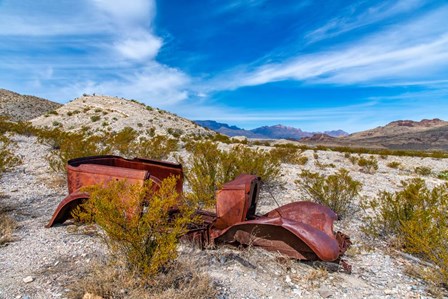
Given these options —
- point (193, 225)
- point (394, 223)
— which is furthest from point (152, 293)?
point (394, 223)

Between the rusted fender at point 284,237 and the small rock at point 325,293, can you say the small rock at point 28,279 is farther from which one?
the small rock at point 325,293

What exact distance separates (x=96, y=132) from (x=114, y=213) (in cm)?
2135

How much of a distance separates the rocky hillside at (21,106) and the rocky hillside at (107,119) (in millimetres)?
19411

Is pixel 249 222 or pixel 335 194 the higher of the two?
pixel 249 222

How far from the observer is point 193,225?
4305 millimetres

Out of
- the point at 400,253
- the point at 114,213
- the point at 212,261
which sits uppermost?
the point at 114,213

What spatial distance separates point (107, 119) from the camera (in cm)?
2661

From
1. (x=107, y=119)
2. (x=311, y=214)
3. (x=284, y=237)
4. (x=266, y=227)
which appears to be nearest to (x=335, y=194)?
(x=311, y=214)

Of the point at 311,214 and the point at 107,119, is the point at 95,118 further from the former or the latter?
the point at 311,214

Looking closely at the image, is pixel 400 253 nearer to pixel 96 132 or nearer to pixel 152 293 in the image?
pixel 152 293

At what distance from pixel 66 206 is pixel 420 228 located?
5.41 m

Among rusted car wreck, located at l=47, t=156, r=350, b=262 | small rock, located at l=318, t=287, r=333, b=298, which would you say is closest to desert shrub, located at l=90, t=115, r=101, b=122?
rusted car wreck, located at l=47, t=156, r=350, b=262

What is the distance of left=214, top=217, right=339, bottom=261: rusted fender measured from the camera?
3.42 m

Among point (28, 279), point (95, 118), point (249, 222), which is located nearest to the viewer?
point (28, 279)
